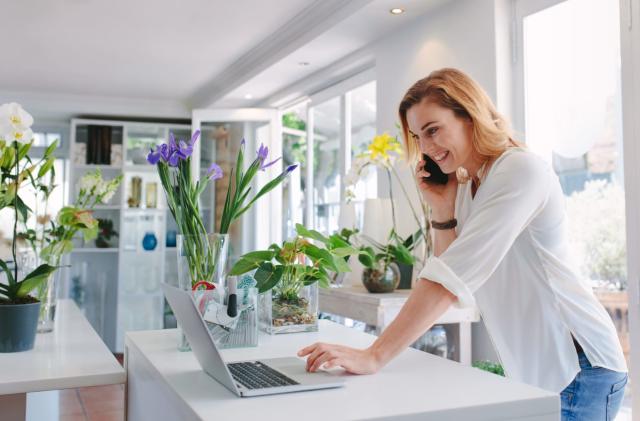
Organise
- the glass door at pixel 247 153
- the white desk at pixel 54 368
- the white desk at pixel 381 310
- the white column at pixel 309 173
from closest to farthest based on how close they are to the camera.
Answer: the white desk at pixel 54 368
the white desk at pixel 381 310
the white column at pixel 309 173
the glass door at pixel 247 153

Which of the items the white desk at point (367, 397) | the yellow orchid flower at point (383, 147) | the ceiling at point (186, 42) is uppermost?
the ceiling at point (186, 42)

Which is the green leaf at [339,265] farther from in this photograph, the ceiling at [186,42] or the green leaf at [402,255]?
the ceiling at [186,42]

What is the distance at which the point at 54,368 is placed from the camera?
54.7 inches

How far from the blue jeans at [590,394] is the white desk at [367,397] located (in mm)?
319

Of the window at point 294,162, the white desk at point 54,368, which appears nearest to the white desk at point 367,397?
the white desk at point 54,368

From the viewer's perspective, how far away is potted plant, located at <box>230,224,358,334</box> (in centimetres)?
147

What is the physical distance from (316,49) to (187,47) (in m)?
1.05

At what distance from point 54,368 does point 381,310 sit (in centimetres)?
155

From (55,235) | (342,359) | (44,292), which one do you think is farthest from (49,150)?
(342,359)

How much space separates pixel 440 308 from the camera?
3.84 ft

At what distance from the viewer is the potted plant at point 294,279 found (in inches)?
57.8

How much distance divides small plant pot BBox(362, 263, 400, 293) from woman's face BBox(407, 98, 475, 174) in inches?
59.2

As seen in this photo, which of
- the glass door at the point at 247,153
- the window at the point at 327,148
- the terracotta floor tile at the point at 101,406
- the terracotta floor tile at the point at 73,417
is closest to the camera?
the terracotta floor tile at the point at 73,417

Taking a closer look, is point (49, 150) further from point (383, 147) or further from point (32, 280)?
point (383, 147)
